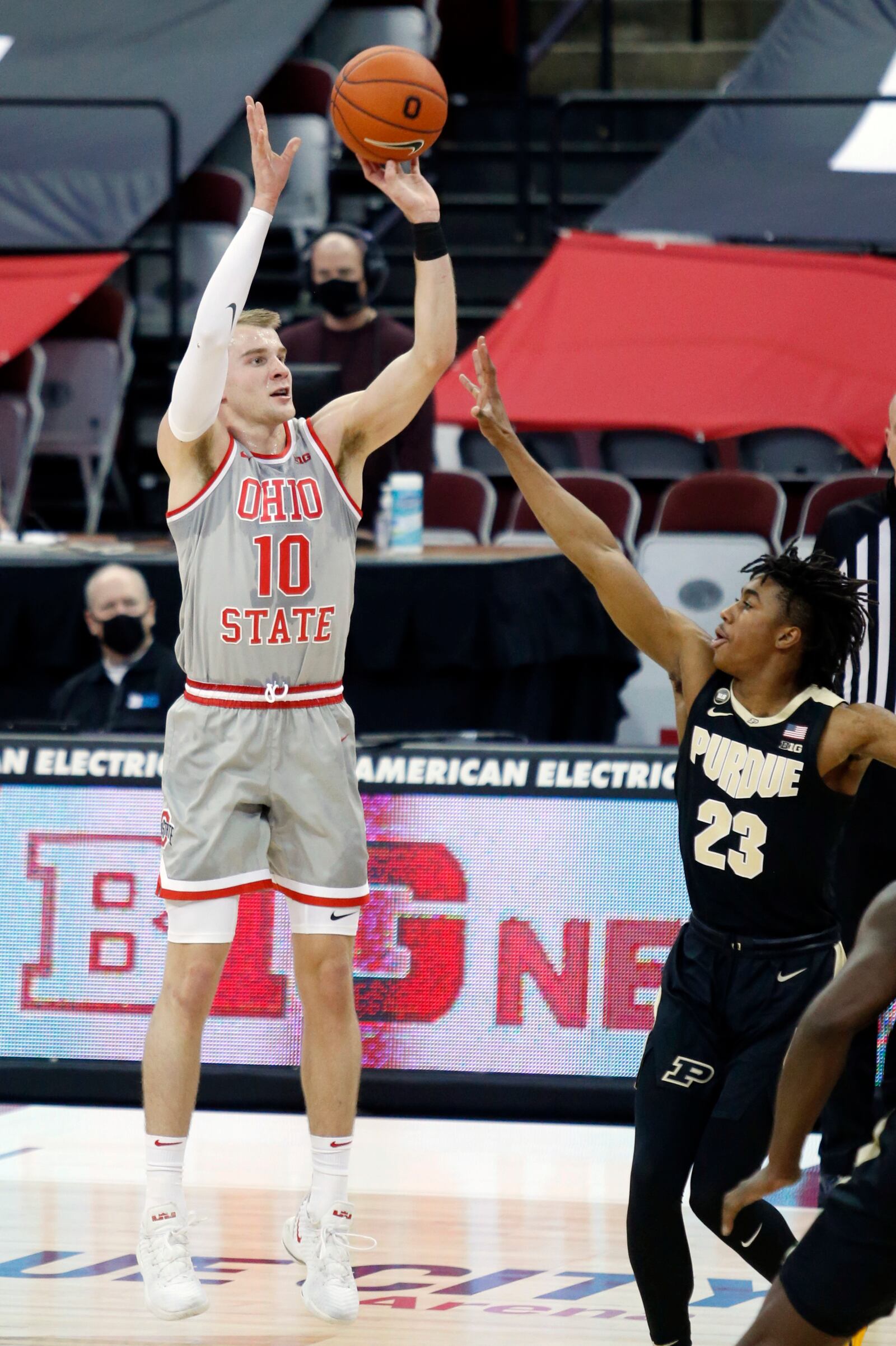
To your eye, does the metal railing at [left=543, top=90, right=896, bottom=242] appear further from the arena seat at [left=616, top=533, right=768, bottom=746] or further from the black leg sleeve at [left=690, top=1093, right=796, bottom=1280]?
the black leg sleeve at [left=690, top=1093, right=796, bottom=1280]

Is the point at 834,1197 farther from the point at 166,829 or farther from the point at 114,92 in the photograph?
the point at 114,92

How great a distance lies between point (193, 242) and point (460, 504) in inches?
125

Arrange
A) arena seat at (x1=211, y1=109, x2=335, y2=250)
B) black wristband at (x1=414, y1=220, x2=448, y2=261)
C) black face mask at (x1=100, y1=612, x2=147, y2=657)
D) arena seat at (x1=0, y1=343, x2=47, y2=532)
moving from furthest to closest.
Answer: arena seat at (x1=211, y1=109, x2=335, y2=250)
arena seat at (x1=0, y1=343, x2=47, y2=532)
black face mask at (x1=100, y1=612, x2=147, y2=657)
black wristband at (x1=414, y1=220, x2=448, y2=261)

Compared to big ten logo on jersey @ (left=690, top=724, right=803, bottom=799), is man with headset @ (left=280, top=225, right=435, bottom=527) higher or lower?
higher

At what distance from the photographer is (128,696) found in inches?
279

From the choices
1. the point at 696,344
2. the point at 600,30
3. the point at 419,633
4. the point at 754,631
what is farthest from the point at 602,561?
the point at 600,30

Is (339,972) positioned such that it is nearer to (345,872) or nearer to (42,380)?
(345,872)

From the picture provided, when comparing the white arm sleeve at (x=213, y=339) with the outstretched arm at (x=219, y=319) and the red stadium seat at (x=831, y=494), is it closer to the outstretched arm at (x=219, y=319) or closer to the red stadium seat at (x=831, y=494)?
the outstretched arm at (x=219, y=319)

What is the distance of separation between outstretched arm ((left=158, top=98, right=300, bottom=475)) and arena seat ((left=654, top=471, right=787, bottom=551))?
563 cm

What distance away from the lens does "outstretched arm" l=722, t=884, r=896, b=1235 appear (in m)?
2.88

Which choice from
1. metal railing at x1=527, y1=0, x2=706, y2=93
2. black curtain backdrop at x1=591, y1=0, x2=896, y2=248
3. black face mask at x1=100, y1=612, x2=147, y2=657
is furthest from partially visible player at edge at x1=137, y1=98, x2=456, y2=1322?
metal railing at x1=527, y1=0, x2=706, y2=93

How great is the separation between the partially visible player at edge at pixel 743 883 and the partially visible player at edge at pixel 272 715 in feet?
2.28

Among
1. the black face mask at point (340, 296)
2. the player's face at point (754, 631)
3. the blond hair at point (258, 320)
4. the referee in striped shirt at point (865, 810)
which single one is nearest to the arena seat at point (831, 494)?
the black face mask at point (340, 296)

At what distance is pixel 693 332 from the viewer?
10773 millimetres
